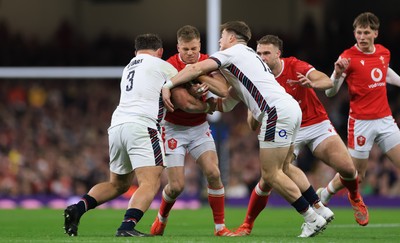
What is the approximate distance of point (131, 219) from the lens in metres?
9.35

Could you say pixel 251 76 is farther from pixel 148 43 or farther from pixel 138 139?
pixel 138 139

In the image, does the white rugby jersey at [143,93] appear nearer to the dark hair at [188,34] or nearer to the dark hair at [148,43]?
the dark hair at [148,43]

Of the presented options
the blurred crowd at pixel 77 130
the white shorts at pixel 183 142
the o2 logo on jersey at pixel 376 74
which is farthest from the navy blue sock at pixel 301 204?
the blurred crowd at pixel 77 130

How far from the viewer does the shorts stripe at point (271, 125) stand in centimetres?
A: 964

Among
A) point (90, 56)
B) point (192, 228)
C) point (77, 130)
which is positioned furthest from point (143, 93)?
point (90, 56)

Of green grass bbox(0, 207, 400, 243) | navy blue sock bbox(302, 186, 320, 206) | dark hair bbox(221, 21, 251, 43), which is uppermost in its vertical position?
dark hair bbox(221, 21, 251, 43)

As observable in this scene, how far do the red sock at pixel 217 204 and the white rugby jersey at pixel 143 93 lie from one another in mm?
1348

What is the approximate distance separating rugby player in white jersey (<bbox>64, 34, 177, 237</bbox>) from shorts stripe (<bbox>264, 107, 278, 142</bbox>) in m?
1.02

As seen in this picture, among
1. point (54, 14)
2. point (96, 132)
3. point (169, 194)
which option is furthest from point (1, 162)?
point (169, 194)

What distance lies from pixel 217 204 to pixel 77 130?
42.9ft

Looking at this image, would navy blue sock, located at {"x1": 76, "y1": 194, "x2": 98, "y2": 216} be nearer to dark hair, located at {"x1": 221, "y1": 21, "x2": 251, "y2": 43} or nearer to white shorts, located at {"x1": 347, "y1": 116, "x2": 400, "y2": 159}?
dark hair, located at {"x1": 221, "y1": 21, "x2": 251, "y2": 43}

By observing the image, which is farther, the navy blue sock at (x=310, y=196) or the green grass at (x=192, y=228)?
the navy blue sock at (x=310, y=196)

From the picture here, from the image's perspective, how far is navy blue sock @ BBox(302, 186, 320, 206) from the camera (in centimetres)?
1052

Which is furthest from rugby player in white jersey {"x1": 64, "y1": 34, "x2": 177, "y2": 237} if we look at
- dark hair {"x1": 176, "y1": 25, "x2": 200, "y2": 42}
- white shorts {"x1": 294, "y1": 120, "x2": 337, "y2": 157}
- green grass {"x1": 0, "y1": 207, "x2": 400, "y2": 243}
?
white shorts {"x1": 294, "y1": 120, "x2": 337, "y2": 157}
